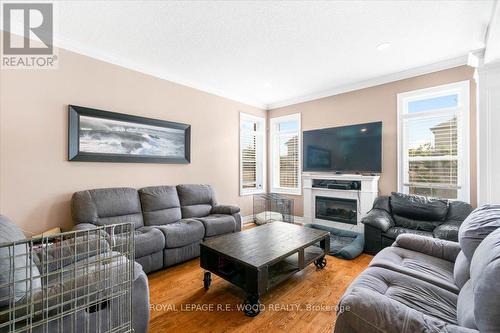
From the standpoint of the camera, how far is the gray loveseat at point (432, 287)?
0.96 metres

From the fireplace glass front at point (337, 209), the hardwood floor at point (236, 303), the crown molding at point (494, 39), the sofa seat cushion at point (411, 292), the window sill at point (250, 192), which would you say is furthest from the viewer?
the window sill at point (250, 192)

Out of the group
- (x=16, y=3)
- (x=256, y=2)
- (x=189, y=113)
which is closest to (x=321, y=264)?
(x=256, y=2)

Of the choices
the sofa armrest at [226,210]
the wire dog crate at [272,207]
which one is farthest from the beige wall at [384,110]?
the sofa armrest at [226,210]

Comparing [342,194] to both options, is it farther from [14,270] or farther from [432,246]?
[14,270]

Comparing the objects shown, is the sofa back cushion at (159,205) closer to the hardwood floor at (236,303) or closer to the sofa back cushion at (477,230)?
the hardwood floor at (236,303)

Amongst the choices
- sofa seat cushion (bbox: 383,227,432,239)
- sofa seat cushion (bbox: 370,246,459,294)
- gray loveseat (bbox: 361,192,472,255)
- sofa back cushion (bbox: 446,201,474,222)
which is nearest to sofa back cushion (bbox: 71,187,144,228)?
sofa seat cushion (bbox: 370,246,459,294)

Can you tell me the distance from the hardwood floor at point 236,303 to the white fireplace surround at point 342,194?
4.67 ft

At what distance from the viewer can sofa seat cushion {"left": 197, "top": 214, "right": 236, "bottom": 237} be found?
3180mm

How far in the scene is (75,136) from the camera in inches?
112

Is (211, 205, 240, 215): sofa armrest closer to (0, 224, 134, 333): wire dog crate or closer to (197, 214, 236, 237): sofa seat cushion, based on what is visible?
Result: (197, 214, 236, 237): sofa seat cushion

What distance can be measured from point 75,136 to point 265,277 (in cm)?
281

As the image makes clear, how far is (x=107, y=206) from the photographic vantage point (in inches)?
112

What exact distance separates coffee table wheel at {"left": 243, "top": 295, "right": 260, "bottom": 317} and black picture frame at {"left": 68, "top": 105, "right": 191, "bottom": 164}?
2.51m

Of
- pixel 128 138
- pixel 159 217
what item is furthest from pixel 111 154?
pixel 159 217
